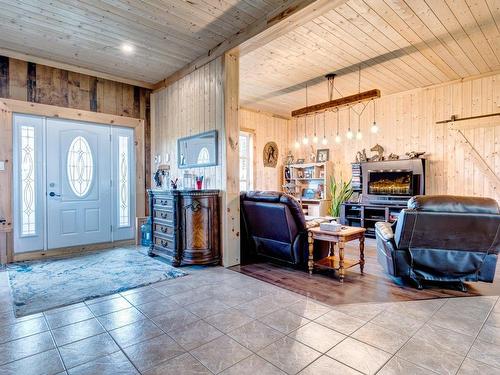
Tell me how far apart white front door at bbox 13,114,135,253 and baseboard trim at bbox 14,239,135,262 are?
61 mm

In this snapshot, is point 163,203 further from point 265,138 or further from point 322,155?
point 322,155

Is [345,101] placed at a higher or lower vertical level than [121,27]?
lower

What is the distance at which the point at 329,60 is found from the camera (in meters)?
4.63

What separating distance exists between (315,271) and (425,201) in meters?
1.50

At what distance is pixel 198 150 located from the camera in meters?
4.48

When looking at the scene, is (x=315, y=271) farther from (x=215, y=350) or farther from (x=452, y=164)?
(x=452, y=164)

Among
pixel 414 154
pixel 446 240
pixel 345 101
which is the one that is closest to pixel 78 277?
pixel 446 240

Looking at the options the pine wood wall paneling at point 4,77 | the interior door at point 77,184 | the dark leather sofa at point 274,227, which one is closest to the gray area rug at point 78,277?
the interior door at point 77,184

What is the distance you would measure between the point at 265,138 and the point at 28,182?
16.5 ft

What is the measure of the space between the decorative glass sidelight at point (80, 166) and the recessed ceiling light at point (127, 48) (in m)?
1.69

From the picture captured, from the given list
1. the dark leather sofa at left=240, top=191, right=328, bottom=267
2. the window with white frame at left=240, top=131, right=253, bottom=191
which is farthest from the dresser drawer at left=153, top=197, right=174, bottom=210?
the window with white frame at left=240, top=131, right=253, bottom=191

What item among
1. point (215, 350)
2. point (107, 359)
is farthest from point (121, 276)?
point (215, 350)

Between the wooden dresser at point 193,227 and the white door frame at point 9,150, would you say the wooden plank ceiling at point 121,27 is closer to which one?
the white door frame at point 9,150

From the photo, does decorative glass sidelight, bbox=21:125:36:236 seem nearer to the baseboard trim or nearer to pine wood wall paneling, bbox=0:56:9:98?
the baseboard trim
